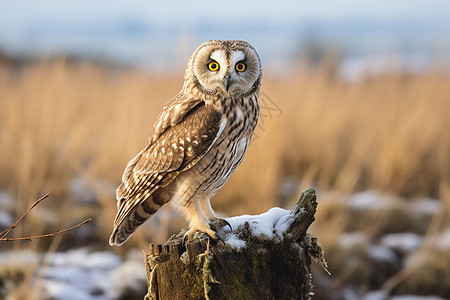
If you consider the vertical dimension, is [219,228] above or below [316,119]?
below

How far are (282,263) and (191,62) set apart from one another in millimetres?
889

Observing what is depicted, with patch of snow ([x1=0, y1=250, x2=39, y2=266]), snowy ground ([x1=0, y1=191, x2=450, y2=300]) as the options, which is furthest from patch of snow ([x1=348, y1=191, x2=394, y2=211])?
patch of snow ([x1=0, y1=250, x2=39, y2=266])

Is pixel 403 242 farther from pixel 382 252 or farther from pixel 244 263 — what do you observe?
pixel 244 263

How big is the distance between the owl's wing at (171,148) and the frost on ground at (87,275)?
6.60 ft

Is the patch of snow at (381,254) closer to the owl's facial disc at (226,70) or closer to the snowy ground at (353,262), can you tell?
the snowy ground at (353,262)

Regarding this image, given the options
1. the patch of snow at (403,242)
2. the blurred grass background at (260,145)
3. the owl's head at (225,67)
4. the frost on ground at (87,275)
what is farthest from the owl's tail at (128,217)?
the patch of snow at (403,242)

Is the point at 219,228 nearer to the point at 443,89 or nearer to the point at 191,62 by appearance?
the point at 191,62

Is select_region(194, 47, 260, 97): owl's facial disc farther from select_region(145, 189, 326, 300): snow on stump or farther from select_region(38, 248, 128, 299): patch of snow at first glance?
select_region(38, 248, 128, 299): patch of snow

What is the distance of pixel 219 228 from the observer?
2080 mm

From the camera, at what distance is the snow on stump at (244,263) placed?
182cm

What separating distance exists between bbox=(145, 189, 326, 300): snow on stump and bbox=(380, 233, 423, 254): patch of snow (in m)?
3.44

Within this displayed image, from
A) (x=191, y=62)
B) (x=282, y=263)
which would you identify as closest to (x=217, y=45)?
(x=191, y=62)

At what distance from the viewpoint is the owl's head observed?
74.5 inches

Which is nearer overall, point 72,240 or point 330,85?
point 72,240
